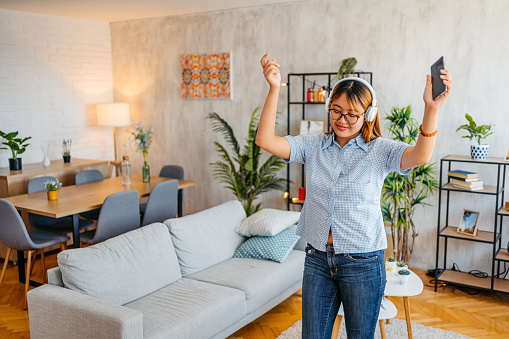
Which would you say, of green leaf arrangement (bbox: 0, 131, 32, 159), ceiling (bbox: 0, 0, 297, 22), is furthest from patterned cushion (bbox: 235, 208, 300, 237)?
green leaf arrangement (bbox: 0, 131, 32, 159)

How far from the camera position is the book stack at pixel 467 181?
3863 millimetres

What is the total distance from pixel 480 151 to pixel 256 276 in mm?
2093

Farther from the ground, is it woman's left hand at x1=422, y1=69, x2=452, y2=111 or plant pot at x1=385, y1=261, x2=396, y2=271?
woman's left hand at x1=422, y1=69, x2=452, y2=111

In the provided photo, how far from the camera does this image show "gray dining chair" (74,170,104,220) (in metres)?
4.73

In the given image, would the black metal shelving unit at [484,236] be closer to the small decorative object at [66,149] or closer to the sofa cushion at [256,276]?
the sofa cushion at [256,276]

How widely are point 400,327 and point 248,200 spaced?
230cm

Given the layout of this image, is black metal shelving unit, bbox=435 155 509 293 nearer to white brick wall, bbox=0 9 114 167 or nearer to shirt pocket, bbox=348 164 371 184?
shirt pocket, bbox=348 164 371 184

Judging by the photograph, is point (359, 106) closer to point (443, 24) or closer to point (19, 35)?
point (443, 24)

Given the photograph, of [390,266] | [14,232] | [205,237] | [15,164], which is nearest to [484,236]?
[390,266]

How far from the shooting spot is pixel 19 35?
A: 539cm

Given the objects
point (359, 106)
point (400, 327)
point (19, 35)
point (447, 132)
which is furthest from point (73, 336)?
point (19, 35)

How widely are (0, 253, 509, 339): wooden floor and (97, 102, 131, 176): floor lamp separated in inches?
94.7

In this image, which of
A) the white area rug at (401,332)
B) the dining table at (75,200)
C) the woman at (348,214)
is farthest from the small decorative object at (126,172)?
the woman at (348,214)

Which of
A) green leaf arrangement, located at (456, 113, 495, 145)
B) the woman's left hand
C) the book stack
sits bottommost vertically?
the book stack
